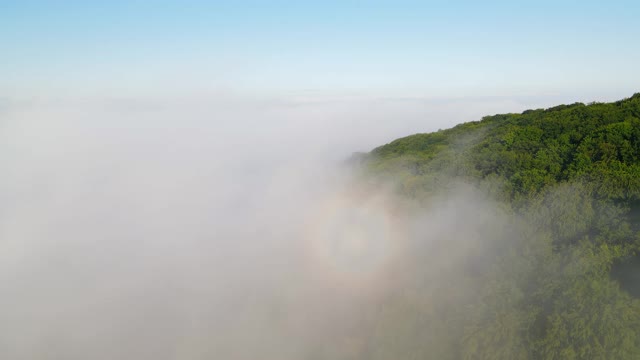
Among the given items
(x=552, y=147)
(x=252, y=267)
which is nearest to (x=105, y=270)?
(x=252, y=267)

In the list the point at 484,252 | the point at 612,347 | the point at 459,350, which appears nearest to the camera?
the point at 612,347

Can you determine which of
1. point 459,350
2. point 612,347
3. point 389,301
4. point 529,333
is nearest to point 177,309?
point 389,301

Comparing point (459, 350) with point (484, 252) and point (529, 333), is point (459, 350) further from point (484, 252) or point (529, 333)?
point (484, 252)

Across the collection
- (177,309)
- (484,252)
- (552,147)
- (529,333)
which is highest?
(552,147)

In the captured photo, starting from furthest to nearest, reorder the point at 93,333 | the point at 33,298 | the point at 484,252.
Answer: the point at 33,298 → the point at 93,333 → the point at 484,252

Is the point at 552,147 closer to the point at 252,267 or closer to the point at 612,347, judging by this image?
the point at 612,347

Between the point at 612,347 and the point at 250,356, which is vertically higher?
the point at 612,347

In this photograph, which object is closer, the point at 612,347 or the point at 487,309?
the point at 612,347
